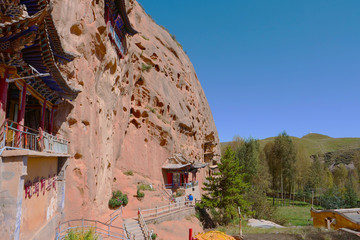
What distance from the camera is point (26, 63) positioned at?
7.56m

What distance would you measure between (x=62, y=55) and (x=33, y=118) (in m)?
4.20

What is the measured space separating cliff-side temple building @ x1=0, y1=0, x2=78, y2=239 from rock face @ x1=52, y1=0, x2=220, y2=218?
4.74 ft

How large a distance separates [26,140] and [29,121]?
505cm

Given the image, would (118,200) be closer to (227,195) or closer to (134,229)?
(134,229)

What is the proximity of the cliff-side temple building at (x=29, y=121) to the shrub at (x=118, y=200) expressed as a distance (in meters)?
7.17

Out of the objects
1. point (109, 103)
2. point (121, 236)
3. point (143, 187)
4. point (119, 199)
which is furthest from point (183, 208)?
point (109, 103)

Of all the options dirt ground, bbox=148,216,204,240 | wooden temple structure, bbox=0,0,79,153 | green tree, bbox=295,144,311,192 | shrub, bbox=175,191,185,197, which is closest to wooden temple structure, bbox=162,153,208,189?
shrub, bbox=175,191,185,197

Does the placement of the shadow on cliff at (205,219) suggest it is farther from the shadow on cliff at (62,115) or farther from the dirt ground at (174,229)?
the shadow on cliff at (62,115)

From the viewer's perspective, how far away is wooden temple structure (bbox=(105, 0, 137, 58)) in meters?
18.0

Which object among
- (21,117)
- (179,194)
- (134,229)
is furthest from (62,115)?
(179,194)

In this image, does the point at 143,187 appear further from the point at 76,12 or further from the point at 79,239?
the point at 76,12

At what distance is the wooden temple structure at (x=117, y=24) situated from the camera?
1800 cm

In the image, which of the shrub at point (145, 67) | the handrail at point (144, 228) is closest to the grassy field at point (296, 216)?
the handrail at point (144, 228)

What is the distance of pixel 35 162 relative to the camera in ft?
28.3
